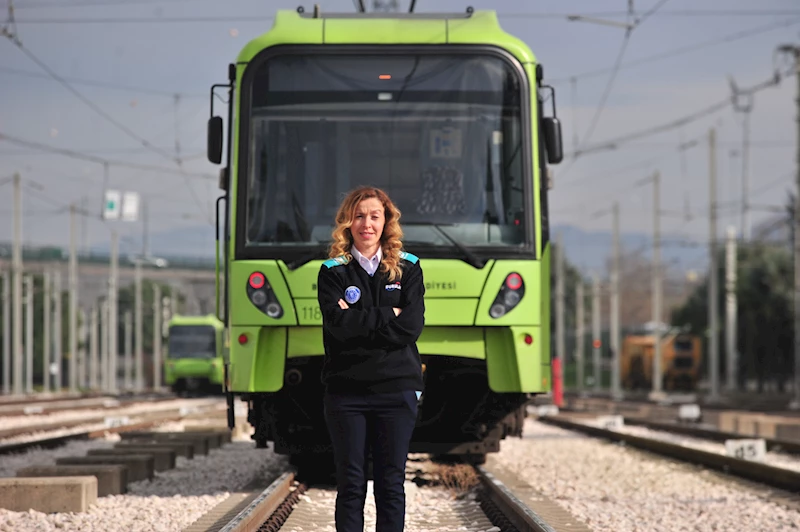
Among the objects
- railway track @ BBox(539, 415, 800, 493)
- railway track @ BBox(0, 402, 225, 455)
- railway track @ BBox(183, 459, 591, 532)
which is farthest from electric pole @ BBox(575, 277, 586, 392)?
railway track @ BBox(183, 459, 591, 532)

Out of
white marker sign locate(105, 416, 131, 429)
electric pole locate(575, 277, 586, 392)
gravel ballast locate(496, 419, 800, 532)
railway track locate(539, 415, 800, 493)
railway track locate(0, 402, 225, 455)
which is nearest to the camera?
gravel ballast locate(496, 419, 800, 532)

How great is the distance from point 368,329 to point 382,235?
16.6 inches

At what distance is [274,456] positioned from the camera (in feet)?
52.0

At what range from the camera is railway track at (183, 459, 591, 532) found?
831cm

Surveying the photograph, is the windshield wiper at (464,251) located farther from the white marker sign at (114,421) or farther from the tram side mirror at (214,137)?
the white marker sign at (114,421)

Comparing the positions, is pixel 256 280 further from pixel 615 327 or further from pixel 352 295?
pixel 615 327

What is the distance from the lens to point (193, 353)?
5025cm

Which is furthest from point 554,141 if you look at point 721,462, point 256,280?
point 721,462

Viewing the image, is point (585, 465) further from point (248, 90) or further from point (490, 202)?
point (248, 90)

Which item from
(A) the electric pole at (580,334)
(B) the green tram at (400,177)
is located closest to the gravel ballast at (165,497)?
(B) the green tram at (400,177)

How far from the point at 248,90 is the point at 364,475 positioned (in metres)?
5.26

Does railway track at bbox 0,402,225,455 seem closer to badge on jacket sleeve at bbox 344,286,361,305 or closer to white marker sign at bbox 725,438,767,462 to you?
white marker sign at bbox 725,438,767,462

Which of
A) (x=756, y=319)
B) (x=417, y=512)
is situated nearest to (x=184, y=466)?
(x=417, y=512)

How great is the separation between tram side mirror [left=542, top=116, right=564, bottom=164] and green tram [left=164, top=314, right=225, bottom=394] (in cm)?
3999
